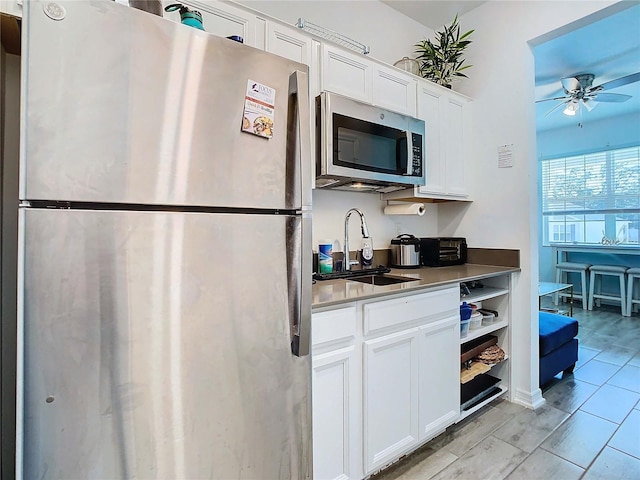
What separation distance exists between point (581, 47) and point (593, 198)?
2.82 m

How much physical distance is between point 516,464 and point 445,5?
9.76ft

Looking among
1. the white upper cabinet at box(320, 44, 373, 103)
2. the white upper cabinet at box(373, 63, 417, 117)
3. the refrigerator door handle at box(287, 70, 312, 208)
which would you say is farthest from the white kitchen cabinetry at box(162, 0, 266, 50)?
the white upper cabinet at box(373, 63, 417, 117)

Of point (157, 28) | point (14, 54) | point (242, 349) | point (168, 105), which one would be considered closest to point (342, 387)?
point (242, 349)

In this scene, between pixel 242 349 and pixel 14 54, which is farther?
pixel 14 54

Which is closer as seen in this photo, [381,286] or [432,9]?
[381,286]

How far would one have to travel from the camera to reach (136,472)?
83 cm

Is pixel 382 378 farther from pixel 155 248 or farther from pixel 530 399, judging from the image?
pixel 530 399

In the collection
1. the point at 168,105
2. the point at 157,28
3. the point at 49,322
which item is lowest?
the point at 49,322

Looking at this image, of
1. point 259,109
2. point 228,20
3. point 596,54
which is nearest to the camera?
point 259,109

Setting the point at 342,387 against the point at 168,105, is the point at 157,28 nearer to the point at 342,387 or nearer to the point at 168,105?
the point at 168,105

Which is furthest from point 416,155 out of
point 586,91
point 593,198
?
point 593,198

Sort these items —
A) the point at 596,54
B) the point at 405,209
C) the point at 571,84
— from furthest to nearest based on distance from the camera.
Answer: the point at 571,84
the point at 596,54
the point at 405,209

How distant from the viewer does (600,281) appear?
4844 mm

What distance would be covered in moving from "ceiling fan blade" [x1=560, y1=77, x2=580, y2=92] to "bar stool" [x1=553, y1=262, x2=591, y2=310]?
263cm
